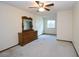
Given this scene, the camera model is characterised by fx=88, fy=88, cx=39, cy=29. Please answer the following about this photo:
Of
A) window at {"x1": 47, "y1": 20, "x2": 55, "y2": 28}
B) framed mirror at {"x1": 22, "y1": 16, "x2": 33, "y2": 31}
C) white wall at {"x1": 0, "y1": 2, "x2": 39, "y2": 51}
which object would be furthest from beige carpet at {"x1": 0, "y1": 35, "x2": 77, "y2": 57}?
window at {"x1": 47, "y1": 20, "x2": 55, "y2": 28}

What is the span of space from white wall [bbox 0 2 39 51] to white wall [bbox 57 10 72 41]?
2870 millimetres

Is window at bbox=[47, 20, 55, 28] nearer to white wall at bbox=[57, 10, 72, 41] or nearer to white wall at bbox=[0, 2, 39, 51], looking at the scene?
white wall at bbox=[57, 10, 72, 41]

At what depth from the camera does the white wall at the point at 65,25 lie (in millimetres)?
5934

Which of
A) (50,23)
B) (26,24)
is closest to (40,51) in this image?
(26,24)

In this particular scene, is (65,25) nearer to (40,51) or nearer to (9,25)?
(40,51)

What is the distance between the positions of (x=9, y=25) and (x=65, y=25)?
372 cm

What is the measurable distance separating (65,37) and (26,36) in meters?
2.73

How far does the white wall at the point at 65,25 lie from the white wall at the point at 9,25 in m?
2.87

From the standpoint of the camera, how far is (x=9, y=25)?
444 centimetres

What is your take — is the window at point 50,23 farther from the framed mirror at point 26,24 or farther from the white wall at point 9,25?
the white wall at point 9,25

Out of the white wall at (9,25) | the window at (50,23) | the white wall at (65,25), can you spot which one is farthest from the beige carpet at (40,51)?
the window at (50,23)

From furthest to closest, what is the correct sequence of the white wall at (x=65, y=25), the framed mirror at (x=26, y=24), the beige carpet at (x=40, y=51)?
the white wall at (x=65, y=25)
the framed mirror at (x=26, y=24)
the beige carpet at (x=40, y=51)

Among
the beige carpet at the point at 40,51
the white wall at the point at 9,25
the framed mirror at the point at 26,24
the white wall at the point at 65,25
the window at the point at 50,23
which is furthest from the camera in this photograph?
the window at the point at 50,23

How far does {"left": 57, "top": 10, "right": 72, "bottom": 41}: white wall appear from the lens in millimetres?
5934
